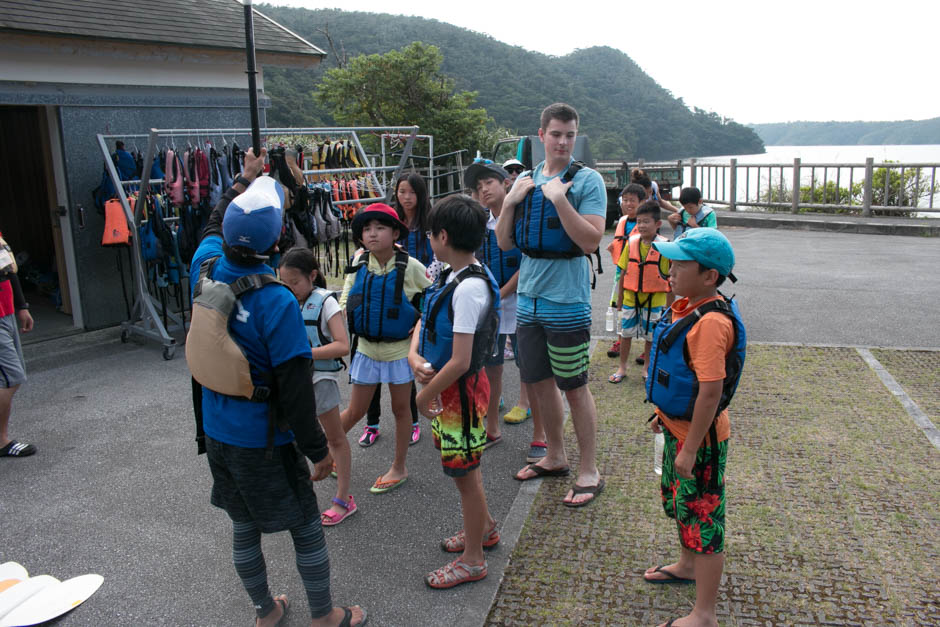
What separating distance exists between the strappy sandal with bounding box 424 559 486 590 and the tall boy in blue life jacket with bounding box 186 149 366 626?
554 mm

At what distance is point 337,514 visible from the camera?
3756 millimetres

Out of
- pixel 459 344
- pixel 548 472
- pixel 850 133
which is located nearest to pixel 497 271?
pixel 548 472

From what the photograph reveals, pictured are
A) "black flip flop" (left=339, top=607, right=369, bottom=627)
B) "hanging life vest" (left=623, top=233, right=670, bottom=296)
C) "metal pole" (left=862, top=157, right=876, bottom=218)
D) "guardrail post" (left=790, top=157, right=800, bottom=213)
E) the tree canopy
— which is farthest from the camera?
the tree canopy

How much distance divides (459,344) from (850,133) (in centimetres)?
5742

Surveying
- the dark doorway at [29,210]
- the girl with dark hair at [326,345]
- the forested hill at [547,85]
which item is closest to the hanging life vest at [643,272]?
the girl with dark hair at [326,345]

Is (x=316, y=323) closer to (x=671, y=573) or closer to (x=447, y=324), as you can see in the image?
(x=447, y=324)

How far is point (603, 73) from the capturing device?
5678cm

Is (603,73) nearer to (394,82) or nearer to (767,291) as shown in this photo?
(394,82)

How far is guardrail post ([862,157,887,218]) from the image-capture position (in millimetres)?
16309

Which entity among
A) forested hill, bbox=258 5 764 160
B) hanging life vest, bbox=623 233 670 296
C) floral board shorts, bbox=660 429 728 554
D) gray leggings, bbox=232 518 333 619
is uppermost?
forested hill, bbox=258 5 764 160

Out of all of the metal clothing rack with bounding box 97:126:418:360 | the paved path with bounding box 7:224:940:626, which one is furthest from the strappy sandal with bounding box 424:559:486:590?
the metal clothing rack with bounding box 97:126:418:360

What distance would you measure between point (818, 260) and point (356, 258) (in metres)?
10.5

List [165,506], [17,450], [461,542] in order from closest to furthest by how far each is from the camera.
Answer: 1. [461,542]
2. [165,506]
3. [17,450]

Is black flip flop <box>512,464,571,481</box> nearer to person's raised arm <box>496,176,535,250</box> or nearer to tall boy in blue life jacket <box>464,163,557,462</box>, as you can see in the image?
tall boy in blue life jacket <box>464,163,557,462</box>
